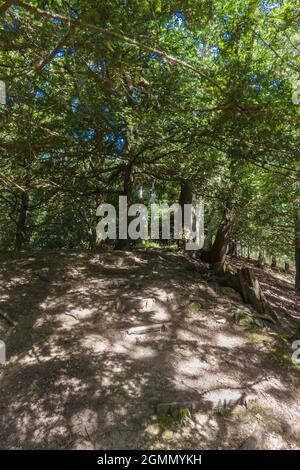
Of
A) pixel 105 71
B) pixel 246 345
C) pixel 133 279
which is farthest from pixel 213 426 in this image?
pixel 105 71

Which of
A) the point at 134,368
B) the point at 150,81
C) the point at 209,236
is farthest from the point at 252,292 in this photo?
the point at 150,81

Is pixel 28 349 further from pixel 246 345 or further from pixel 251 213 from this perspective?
pixel 251 213

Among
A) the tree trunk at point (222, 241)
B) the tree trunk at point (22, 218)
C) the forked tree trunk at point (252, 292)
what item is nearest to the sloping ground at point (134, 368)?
the forked tree trunk at point (252, 292)

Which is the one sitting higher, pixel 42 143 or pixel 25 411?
pixel 42 143

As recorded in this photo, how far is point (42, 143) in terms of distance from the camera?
22.3ft

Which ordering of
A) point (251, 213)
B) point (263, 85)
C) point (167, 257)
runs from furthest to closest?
Result: point (251, 213) → point (167, 257) → point (263, 85)

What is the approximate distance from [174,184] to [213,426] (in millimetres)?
9497

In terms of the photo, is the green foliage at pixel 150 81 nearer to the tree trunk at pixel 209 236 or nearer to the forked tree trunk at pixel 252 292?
the forked tree trunk at pixel 252 292

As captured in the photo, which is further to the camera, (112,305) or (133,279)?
(133,279)

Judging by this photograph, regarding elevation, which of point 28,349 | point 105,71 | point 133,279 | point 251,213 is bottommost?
point 28,349

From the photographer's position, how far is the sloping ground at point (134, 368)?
4.06 meters

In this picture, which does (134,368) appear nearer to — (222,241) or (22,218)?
(222,241)

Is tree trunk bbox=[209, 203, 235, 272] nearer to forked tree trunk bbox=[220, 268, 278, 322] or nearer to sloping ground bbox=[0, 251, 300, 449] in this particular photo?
forked tree trunk bbox=[220, 268, 278, 322]

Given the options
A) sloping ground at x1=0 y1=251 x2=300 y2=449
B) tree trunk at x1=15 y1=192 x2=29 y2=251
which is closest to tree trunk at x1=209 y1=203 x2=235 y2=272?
sloping ground at x1=0 y1=251 x2=300 y2=449
